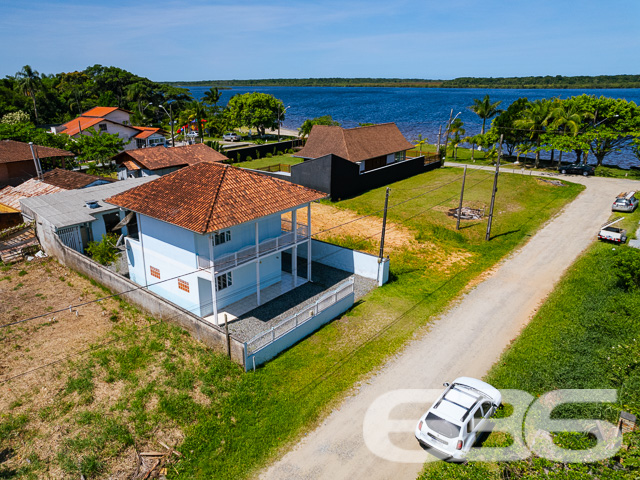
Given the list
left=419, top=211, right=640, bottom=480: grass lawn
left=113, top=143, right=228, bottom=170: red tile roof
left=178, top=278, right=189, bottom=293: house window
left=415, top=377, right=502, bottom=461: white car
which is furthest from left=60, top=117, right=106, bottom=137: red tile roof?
left=415, top=377, right=502, bottom=461: white car

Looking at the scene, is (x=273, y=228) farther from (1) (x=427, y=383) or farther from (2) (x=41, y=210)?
(2) (x=41, y=210)

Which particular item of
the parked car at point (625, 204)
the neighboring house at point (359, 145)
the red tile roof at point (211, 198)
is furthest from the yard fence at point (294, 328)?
the parked car at point (625, 204)

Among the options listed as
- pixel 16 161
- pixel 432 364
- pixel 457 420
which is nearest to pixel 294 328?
pixel 432 364

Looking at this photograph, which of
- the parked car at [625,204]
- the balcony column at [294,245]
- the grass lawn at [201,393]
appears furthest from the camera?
the parked car at [625,204]

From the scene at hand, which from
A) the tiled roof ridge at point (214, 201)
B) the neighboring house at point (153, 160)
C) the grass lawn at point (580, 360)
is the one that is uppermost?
the tiled roof ridge at point (214, 201)

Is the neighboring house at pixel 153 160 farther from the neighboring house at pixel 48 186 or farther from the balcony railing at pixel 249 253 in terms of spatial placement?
the balcony railing at pixel 249 253

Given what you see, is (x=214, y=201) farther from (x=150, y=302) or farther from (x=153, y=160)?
(x=153, y=160)
